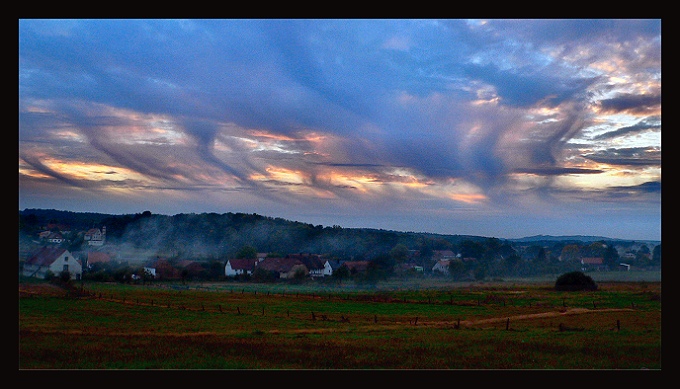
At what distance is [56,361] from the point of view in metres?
24.2

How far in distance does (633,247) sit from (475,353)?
2527cm

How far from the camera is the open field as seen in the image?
24.8 meters

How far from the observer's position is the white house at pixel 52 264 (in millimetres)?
39500

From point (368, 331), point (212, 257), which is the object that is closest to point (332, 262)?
point (212, 257)

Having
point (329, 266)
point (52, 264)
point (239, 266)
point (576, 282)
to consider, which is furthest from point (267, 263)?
point (576, 282)

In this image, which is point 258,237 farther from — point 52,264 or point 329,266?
point 52,264

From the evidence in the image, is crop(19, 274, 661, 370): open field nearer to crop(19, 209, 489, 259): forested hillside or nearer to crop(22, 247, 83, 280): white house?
crop(22, 247, 83, 280): white house

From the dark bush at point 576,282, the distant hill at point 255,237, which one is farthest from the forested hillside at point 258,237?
the dark bush at point 576,282

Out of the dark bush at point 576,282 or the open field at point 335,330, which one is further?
the dark bush at point 576,282

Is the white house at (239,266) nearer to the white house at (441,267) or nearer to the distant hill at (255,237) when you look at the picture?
the distant hill at (255,237)

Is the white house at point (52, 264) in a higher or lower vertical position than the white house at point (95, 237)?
lower

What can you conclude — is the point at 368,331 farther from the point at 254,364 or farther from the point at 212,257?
the point at 212,257

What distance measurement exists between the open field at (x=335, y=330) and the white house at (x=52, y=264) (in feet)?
5.47

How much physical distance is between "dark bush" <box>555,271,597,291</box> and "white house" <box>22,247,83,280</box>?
166ft
